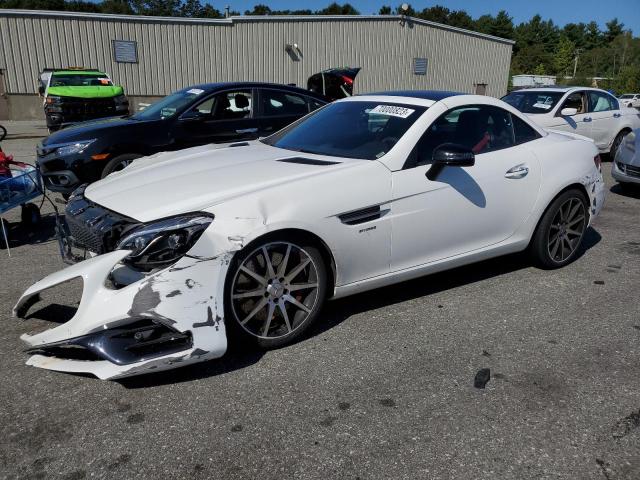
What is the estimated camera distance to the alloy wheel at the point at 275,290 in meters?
3.07

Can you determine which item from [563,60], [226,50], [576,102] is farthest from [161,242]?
[563,60]

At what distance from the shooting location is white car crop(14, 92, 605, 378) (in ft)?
9.09

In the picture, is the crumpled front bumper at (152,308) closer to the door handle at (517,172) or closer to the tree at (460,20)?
the door handle at (517,172)

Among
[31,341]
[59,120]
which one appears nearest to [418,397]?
[31,341]

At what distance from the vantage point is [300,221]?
3131mm

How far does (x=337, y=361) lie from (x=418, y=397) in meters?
0.55

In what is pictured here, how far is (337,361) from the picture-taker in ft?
10.4

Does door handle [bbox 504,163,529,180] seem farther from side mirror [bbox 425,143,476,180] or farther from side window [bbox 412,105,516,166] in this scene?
side mirror [bbox 425,143,476,180]

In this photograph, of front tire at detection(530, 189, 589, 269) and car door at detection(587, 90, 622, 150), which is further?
car door at detection(587, 90, 622, 150)

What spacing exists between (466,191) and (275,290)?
63.8 inches

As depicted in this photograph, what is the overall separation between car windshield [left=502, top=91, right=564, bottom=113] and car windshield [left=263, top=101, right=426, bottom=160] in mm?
6372

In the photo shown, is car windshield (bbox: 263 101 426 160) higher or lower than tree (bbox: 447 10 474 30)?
lower

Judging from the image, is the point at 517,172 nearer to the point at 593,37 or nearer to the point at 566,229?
the point at 566,229

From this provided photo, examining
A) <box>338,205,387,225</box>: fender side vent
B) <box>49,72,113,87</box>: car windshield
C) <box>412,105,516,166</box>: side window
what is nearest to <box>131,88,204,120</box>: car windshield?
<box>412,105,516,166</box>: side window
